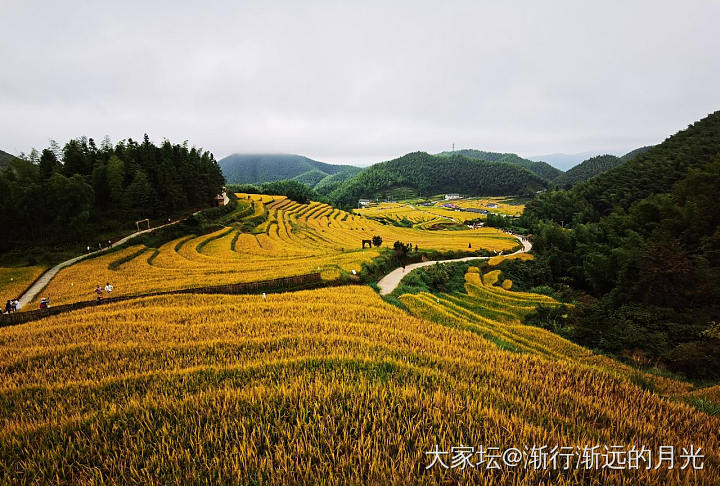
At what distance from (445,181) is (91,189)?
591 ft

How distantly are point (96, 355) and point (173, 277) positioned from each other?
15654mm

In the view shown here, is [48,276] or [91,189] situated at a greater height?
[91,189]

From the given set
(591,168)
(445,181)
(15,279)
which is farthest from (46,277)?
(591,168)

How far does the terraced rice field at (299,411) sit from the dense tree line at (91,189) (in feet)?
106

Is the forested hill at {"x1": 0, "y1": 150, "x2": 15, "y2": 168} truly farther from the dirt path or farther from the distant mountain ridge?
the dirt path

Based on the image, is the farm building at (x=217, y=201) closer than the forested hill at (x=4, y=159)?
Yes

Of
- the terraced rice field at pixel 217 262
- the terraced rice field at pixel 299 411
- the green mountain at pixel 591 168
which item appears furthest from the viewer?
the green mountain at pixel 591 168

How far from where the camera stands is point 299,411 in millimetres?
4152

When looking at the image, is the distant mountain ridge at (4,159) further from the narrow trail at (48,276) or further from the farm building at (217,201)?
the narrow trail at (48,276)

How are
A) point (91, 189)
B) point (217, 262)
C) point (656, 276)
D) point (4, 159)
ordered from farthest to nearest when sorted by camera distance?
point (4, 159), point (91, 189), point (217, 262), point (656, 276)

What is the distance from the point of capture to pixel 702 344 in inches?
449

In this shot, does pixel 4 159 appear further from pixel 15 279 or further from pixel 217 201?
pixel 15 279

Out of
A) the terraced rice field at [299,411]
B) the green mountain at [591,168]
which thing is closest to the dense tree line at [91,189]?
the terraced rice field at [299,411]

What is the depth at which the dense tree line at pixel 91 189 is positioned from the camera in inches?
1148
